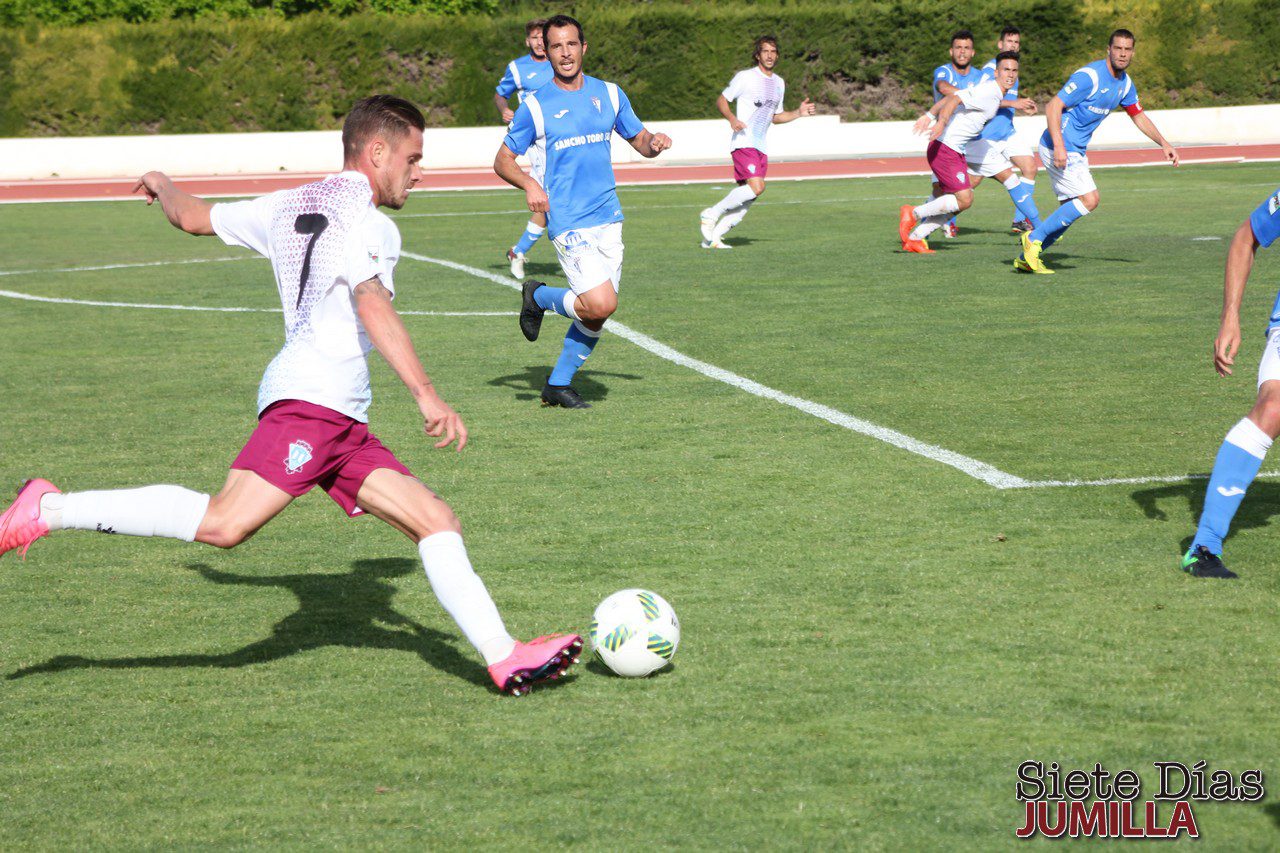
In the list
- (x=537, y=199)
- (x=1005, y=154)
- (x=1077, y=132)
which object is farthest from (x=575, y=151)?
(x=1005, y=154)

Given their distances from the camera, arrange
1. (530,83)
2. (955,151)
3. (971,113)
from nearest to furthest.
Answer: (530,83), (971,113), (955,151)

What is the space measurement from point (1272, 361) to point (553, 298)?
194 inches

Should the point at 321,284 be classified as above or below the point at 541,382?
above

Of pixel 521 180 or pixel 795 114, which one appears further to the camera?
pixel 795 114

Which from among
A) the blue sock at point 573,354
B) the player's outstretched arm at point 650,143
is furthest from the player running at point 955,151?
the blue sock at point 573,354

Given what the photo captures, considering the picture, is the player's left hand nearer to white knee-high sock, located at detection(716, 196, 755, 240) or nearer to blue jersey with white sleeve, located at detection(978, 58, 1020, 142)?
white knee-high sock, located at detection(716, 196, 755, 240)

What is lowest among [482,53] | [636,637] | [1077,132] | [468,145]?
[468,145]

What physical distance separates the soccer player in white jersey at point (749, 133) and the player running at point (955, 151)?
5.65ft

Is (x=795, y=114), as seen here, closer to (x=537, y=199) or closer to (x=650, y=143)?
(x=650, y=143)

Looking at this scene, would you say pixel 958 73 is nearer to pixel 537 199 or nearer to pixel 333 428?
pixel 537 199

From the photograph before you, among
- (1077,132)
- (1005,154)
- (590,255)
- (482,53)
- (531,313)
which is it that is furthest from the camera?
(482,53)

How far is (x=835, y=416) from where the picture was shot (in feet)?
28.7

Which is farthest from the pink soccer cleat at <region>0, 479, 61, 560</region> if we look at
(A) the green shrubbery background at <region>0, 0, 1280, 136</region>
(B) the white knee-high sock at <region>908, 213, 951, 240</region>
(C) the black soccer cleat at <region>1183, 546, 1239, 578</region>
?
(A) the green shrubbery background at <region>0, 0, 1280, 136</region>

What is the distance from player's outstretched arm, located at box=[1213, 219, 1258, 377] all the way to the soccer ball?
7.98ft
